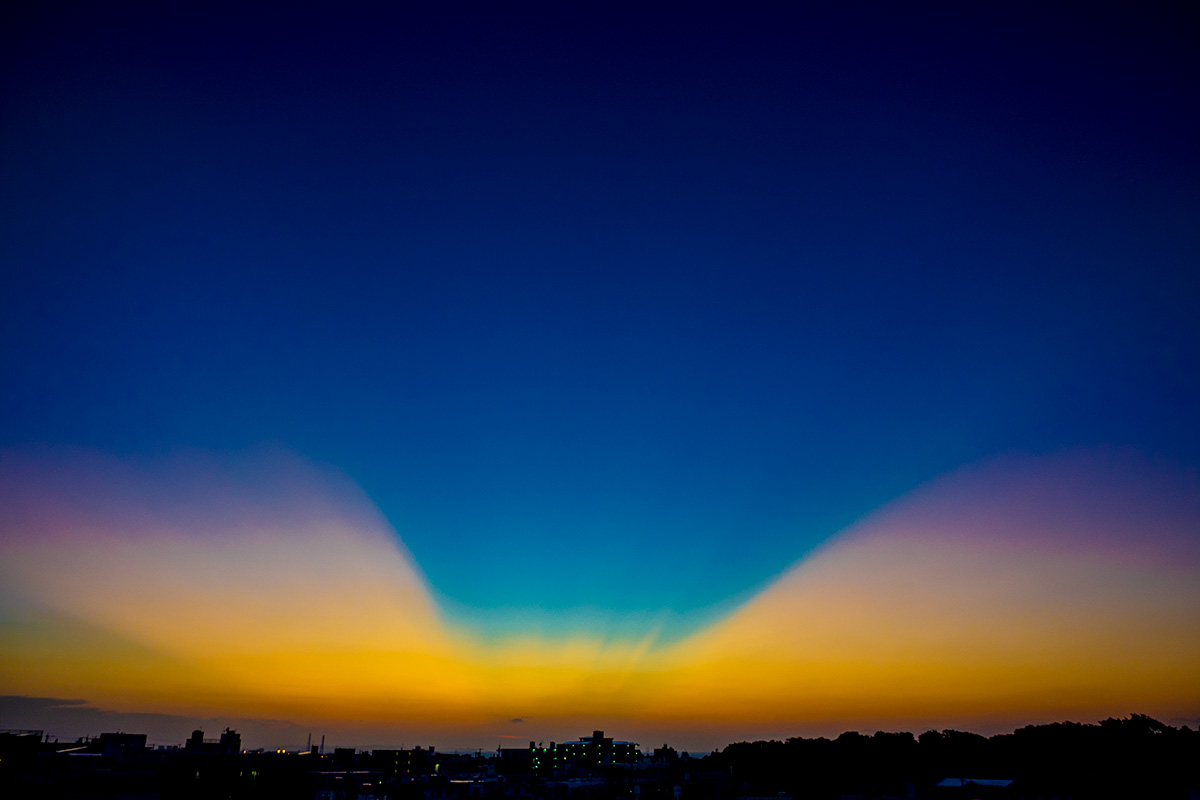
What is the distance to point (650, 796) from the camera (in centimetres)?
10862

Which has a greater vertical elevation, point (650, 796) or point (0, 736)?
point (0, 736)

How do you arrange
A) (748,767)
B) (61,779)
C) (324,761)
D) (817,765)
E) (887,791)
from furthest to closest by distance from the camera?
(324,761) < (748,767) < (817,765) < (887,791) < (61,779)

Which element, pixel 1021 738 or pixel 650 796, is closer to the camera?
pixel 650 796

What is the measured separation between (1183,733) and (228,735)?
141 m

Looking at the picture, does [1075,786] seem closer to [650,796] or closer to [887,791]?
[887,791]

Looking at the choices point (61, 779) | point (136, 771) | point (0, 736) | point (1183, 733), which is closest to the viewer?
point (61, 779)

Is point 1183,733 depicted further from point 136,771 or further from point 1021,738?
point 136,771

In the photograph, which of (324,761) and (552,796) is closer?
(552,796)

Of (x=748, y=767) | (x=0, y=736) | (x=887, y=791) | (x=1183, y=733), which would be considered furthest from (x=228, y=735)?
(x=1183, y=733)

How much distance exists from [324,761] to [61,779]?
9683 centimetres

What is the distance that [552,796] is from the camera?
354ft

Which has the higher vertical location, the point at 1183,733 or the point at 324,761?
the point at 1183,733

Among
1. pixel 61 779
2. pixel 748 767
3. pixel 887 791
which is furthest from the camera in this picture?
pixel 748 767

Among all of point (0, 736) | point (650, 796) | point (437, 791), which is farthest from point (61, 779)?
point (650, 796)
